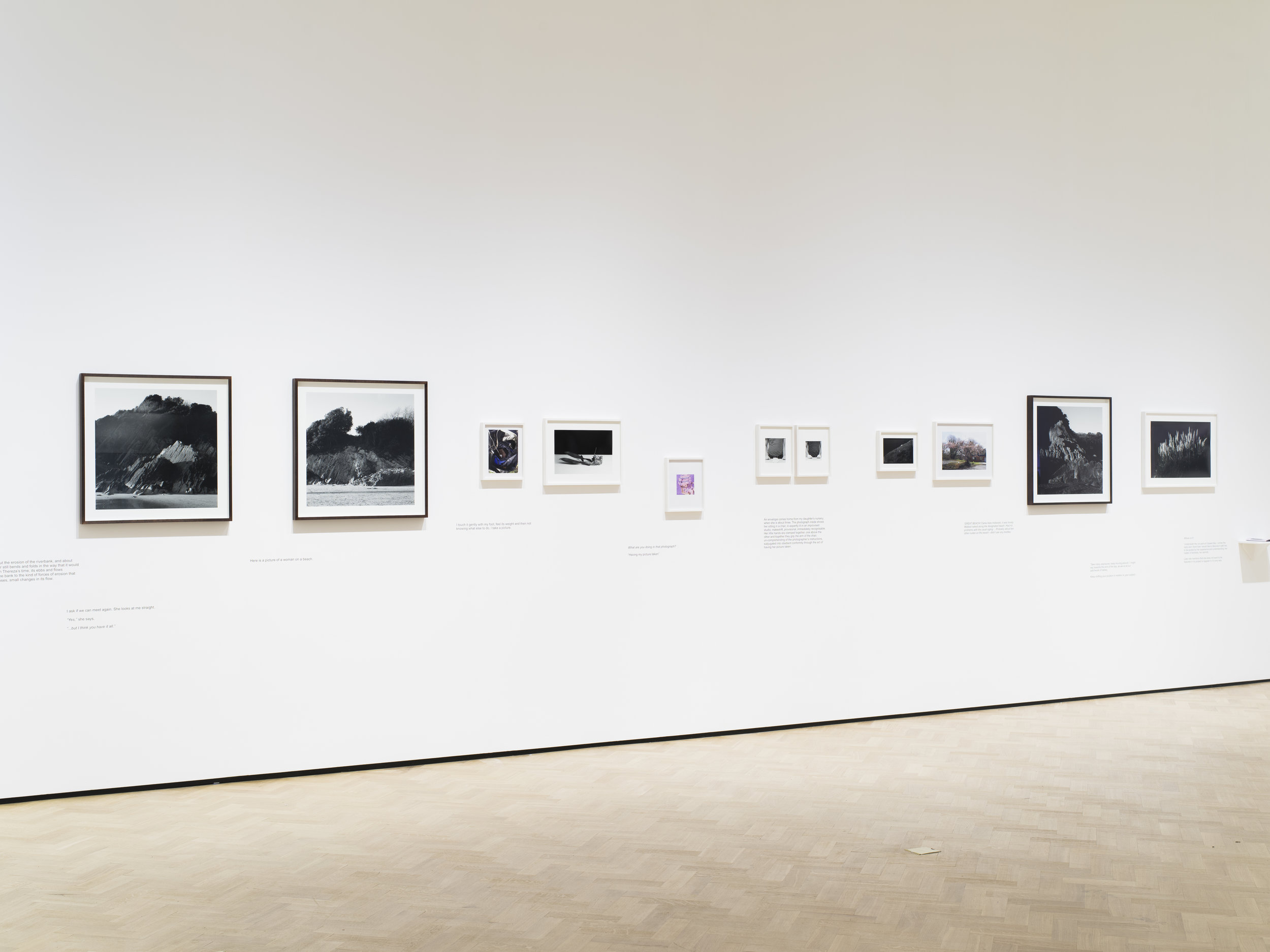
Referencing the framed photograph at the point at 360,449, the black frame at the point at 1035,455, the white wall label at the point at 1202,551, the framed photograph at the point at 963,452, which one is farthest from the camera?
the white wall label at the point at 1202,551

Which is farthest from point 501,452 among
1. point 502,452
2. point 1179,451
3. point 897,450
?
point 1179,451

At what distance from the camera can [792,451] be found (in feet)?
28.0

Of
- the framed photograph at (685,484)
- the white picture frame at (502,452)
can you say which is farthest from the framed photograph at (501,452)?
the framed photograph at (685,484)

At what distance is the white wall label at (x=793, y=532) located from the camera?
8.52m

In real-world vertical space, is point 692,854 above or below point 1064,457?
below

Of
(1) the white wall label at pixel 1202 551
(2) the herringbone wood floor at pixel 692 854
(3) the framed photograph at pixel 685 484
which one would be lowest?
(2) the herringbone wood floor at pixel 692 854

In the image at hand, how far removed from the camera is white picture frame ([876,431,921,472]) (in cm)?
880

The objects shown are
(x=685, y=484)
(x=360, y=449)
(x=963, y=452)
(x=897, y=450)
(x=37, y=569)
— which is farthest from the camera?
(x=963, y=452)

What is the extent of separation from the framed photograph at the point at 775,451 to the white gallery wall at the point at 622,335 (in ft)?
0.56

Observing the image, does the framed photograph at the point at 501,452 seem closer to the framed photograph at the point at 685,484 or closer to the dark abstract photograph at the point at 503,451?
the dark abstract photograph at the point at 503,451

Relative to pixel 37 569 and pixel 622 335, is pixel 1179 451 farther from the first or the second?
pixel 37 569

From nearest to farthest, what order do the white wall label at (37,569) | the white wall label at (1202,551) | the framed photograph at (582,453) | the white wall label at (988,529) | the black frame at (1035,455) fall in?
the white wall label at (37,569) < the framed photograph at (582,453) < the white wall label at (988,529) < the black frame at (1035,455) < the white wall label at (1202,551)

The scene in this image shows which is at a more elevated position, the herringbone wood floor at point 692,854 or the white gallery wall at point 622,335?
the white gallery wall at point 622,335

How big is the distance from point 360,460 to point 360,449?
3.4 inches
